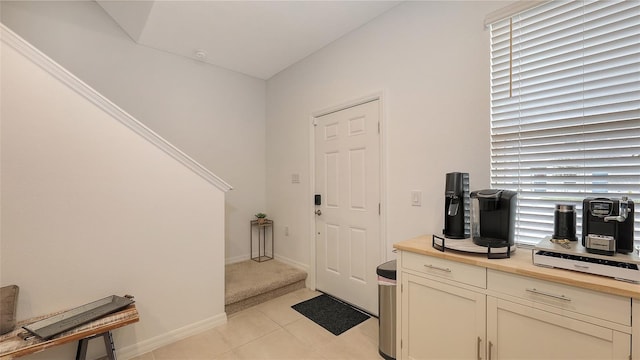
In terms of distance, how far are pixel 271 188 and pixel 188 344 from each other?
7.13 ft

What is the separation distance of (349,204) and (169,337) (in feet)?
6.47

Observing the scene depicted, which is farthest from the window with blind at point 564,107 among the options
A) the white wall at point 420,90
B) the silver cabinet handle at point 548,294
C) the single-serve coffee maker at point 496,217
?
the silver cabinet handle at point 548,294

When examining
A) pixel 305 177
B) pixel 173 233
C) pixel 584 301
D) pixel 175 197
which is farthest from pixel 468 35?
pixel 173 233

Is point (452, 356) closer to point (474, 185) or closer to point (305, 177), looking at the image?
point (474, 185)

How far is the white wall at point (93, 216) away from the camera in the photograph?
65.6 inches

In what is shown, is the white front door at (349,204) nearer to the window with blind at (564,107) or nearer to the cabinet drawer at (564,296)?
the window with blind at (564,107)

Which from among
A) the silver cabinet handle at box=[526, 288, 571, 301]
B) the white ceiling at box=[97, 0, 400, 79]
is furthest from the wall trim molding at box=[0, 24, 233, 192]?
the silver cabinet handle at box=[526, 288, 571, 301]

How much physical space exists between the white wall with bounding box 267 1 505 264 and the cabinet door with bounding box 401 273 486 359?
618mm

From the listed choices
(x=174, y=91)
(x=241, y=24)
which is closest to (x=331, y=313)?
(x=241, y=24)

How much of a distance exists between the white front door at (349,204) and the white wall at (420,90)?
15cm

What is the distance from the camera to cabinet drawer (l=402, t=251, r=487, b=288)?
1461 millimetres

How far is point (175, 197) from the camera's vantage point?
2250 mm

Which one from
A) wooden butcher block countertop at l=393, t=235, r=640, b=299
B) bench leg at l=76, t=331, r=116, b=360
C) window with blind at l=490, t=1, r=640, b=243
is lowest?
bench leg at l=76, t=331, r=116, b=360

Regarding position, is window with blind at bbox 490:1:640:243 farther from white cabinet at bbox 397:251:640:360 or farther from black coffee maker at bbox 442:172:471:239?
white cabinet at bbox 397:251:640:360
